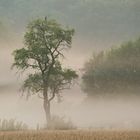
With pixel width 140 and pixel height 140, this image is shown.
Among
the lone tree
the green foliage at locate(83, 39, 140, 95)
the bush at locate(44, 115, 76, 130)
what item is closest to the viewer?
the bush at locate(44, 115, 76, 130)

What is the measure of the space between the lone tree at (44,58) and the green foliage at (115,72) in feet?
68.8

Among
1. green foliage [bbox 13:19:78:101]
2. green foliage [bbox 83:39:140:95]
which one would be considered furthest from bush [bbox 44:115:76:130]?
green foliage [bbox 83:39:140:95]

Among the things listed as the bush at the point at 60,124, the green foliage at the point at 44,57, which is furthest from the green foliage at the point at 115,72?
the bush at the point at 60,124

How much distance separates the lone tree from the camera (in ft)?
194

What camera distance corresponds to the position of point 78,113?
8575 centimetres

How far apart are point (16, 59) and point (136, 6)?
77.2 m

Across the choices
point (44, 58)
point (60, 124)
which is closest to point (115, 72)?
point (44, 58)

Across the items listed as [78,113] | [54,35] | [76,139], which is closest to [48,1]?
[78,113]

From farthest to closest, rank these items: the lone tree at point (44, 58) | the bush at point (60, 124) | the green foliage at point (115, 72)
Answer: the green foliage at point (115, 72)
the lone tree at point (44, 58)
the bush at point (60, 124)

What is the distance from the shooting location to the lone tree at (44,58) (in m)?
59.1

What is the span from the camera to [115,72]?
3204 inches

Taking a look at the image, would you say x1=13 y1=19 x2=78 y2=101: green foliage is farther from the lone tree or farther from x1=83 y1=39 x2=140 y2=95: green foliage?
x1=83 y1=39 x2=140 y2=95: green foliage

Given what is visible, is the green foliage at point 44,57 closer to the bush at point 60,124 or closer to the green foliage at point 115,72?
the bush at point 60,124

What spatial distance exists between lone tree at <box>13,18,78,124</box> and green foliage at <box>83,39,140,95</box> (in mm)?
20985
